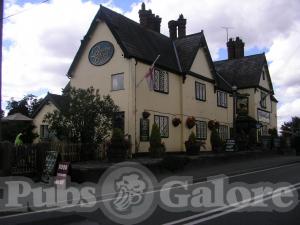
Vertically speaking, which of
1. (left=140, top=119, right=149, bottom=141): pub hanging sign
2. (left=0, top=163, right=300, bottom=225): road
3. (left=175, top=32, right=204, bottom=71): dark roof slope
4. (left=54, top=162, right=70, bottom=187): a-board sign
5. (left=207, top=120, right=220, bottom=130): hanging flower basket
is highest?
(left=175, top=32, right=204, bottom=71): dark roof slope

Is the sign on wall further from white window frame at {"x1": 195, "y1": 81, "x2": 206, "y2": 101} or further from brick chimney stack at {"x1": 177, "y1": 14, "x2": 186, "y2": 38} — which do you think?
white window frame at {"x1": 195, "y1": 81, "x2": 206, "y2": 101}

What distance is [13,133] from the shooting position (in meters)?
32.1

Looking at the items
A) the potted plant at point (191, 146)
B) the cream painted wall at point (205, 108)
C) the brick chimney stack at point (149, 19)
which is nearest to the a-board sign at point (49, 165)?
the potted plant at point (191, 146)

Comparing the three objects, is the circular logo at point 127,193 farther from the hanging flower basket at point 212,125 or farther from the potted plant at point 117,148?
A: the hanging flower basket at point 212,125

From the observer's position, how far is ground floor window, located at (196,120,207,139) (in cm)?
3225

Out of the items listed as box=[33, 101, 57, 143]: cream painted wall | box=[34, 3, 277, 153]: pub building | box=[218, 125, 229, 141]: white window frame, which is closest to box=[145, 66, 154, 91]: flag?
box=[34, 3, 277, 153]: pub building

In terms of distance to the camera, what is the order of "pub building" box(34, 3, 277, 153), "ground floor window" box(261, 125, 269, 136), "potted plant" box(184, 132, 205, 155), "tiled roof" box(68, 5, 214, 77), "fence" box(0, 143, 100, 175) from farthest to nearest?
"ground floor window" box(261, 125, 269, 136) → "potted plant" box(184, 132, 205, 155) → "tiled roof" box(68, 5, 214, 77) → "pub building" box(34, 3, 277, 153) → "fence" box(0, 143, 100, 175)

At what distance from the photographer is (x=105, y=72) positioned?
27656mm

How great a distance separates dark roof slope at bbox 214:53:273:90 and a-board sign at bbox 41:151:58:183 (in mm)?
29075

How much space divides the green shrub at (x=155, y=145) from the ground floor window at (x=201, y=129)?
7.40 meters

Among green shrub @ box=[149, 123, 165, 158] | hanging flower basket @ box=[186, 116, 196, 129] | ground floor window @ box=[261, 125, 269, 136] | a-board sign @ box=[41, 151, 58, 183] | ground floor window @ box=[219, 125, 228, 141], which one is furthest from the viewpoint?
ground floor window @ box=[261, 125, 269, 136]

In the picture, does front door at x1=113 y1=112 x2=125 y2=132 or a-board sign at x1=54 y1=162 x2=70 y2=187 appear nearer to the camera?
a-board sign at x1=54 y1=162 x2=70 y2=187

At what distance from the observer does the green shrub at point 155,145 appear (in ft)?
81.1

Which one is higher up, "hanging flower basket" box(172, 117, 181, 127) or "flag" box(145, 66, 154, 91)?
"flag" box(145, 66, 154, 91)
